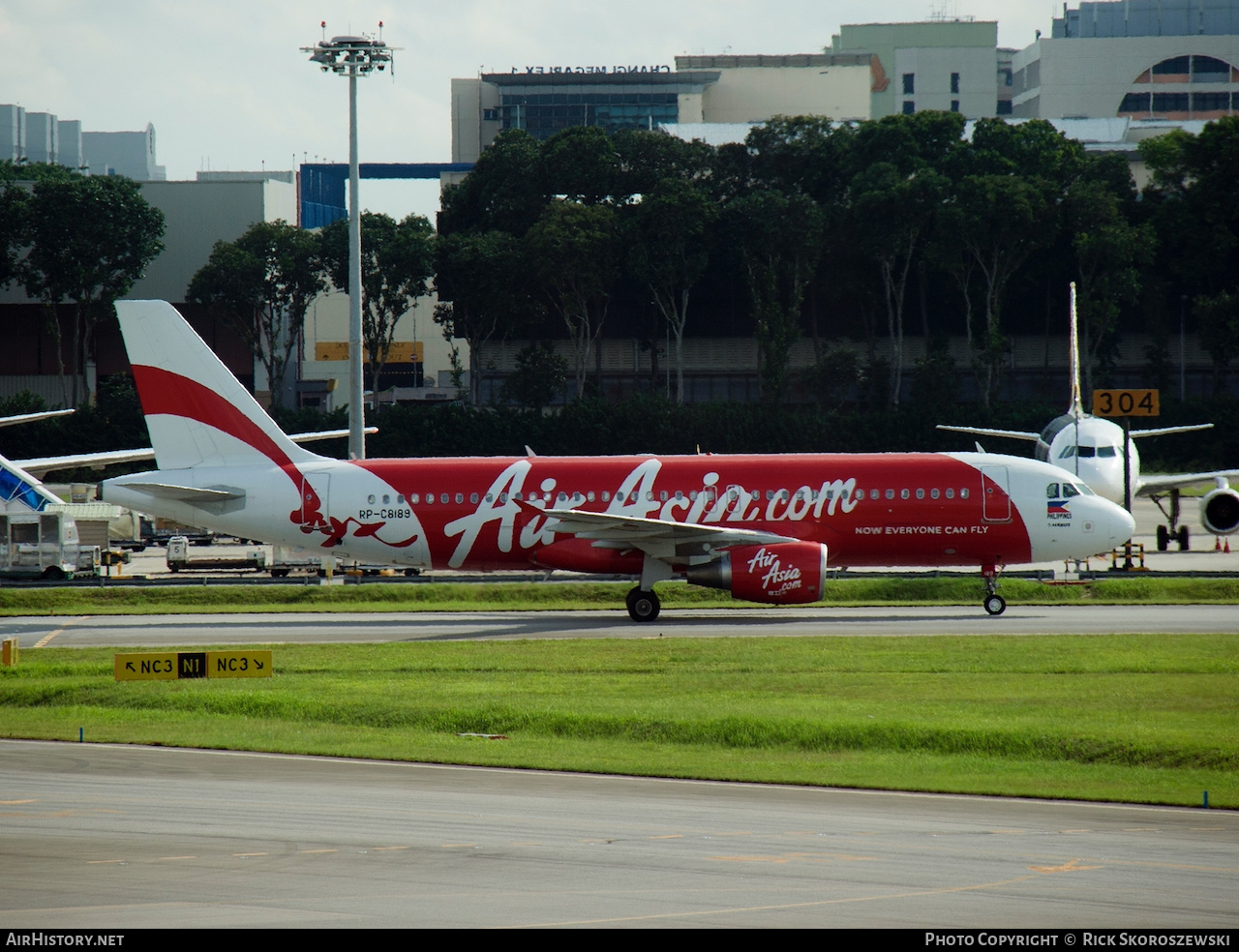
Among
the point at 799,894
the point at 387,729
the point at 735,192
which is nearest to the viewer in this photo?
the point at 799,894

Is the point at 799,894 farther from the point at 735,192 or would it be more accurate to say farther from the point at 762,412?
the point at 735,192

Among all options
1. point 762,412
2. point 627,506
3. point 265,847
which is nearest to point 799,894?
point 265,847

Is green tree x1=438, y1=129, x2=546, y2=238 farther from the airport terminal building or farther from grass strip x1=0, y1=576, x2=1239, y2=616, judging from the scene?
the airport terminal building

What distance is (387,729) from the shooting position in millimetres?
24078

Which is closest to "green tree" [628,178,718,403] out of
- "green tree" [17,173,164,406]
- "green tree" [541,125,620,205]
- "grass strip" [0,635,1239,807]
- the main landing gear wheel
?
"green tree" [541,125,620,205]

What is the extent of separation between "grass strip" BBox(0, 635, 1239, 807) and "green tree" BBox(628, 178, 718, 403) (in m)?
64.9

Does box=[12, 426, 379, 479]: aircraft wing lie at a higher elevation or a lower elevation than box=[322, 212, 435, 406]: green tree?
lower

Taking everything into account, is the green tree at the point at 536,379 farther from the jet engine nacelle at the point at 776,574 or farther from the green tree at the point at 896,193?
the jet engine nacelle at the point at 776,574

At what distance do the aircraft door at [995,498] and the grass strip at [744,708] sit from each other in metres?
6.59

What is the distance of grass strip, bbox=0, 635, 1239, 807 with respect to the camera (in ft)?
66.3

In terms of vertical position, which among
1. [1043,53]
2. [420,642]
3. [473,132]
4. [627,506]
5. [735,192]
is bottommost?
[420,642]

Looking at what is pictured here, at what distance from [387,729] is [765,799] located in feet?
28.1

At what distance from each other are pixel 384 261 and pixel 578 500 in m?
61.7

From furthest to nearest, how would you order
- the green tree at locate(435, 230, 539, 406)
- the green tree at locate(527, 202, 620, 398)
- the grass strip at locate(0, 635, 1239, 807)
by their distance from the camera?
the green tree at locate(435, 230, 539, 406) → the green tree at locate(527, 202, 620, 398) → the grass strip at locate(0, 635, 1239, 807)
